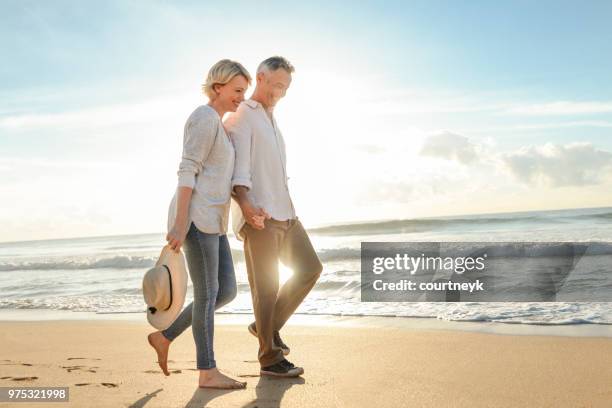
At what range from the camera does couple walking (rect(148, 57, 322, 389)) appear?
2902mm

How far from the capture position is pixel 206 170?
296 cm

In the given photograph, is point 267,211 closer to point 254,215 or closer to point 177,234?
point 254,215

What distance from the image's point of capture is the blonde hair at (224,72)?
294 centimetres

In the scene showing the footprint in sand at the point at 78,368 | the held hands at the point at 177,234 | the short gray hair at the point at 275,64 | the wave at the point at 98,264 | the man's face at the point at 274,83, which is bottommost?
the wave at the point at 98,264

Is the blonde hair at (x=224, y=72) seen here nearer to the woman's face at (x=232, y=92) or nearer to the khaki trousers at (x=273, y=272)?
the woman's face at (x=232, y=92)

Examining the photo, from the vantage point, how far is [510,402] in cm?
275

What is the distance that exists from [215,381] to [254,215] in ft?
2.71

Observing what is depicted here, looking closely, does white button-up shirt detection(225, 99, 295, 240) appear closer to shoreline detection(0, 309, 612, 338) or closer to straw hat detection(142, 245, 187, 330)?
straw hat detection(142, 245, 187, 330)

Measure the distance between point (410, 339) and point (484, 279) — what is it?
4.82 m

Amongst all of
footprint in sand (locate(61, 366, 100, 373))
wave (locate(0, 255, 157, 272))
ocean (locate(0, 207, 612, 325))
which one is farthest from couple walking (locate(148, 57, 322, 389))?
wave (locate(0, 255, 157, 272))

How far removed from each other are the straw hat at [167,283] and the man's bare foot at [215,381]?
0.35 meters

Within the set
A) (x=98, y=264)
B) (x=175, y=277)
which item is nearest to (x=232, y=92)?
(x=175, y=277)

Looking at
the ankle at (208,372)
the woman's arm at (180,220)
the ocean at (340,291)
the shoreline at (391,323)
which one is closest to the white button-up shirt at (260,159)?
the woman's arm at (180,220)

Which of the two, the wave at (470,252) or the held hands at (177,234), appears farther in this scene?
the wave at (470,252)
